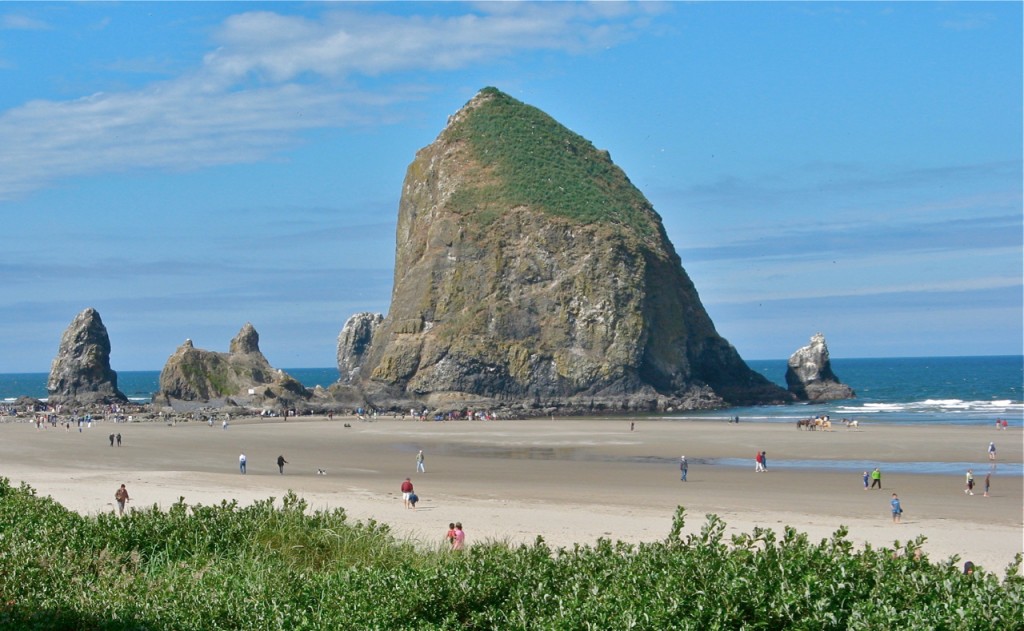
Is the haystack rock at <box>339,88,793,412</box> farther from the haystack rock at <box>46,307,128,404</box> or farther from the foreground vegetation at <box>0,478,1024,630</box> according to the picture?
the foreground vegetation at <box>0,478,1024,630</box>

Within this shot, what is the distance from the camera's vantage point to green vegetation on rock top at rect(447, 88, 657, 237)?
90.6 m

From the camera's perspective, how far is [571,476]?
35312mm

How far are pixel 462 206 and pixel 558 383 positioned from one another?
18.1 metres

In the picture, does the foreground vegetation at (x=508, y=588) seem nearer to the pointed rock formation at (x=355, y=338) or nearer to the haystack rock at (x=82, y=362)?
the haystack rock at (x=82, y=362)

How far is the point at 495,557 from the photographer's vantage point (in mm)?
9609

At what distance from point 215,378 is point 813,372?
5369 cm

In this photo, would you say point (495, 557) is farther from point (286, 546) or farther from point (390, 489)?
point (390, 489)

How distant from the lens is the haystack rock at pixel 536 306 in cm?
8288

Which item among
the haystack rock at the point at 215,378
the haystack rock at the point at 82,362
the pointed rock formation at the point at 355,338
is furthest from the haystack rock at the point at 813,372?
the haystack rock at the point at 82,362

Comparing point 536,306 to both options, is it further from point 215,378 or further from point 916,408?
point 916,408

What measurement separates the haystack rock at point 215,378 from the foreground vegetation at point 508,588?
73068 mm

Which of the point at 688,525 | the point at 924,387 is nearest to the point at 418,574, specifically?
the point at 688,525

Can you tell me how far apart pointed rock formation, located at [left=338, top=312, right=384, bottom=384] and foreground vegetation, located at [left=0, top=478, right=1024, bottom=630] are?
12233 centimetres

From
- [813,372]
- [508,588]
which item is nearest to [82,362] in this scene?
[813,372]
